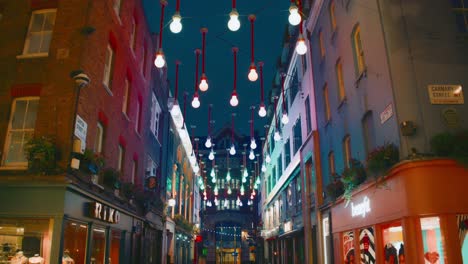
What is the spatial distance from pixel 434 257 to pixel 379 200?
2.52 m

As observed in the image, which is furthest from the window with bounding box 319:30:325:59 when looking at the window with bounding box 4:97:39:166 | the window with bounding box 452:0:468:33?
the window with bounding box 4:97:39:166

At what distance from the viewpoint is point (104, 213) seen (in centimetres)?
1421

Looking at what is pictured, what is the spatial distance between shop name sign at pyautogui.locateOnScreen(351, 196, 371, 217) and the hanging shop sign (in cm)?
406

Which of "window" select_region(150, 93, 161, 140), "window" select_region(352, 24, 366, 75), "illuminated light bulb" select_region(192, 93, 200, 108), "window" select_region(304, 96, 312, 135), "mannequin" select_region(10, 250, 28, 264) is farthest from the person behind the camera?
"window" select_region(150, 93, 161, 140)

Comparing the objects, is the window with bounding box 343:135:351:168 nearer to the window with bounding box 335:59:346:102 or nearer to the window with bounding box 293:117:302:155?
the window with bounding box 335:59:346:102

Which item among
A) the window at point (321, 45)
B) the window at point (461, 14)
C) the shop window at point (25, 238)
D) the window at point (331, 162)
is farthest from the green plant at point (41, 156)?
the window at point (321, 45)

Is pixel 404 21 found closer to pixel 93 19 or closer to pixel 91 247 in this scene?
pixel 93 19

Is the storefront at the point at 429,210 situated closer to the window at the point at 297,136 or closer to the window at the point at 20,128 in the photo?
the window at the point at 20,128

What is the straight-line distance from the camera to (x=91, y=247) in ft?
44.3

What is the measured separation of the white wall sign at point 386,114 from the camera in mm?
11336

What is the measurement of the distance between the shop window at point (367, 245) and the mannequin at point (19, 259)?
34.9 ft

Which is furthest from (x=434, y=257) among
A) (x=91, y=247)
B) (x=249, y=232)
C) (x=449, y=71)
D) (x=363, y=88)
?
(x=249, y=232)

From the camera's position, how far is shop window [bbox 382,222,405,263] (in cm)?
1091

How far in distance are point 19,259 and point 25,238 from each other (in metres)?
0.65
